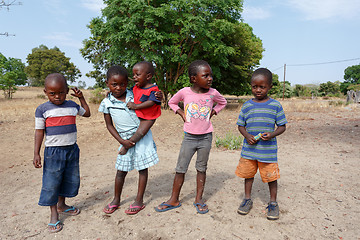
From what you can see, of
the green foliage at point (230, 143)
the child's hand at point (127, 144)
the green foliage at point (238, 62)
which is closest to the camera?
the child's hand at point (127, 144)

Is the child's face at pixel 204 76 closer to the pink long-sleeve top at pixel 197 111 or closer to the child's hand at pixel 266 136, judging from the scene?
the pink long-sleeve top at pixel 197 111

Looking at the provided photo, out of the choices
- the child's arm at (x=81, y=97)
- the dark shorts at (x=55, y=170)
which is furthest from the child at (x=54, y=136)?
the child's arm at (x=81, y=97)

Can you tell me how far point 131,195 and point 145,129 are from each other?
138cm

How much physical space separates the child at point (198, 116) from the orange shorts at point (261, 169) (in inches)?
19.1

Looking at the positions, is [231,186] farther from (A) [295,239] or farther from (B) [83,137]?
(B) [83,137]

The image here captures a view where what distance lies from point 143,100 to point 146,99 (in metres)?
0.04

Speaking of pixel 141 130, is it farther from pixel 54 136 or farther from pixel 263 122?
pixel 263 122

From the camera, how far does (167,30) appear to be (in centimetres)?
1438

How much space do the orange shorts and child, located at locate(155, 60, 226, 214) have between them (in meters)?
0.48

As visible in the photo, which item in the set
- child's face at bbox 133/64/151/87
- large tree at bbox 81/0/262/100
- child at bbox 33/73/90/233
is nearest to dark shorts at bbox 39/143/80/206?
child at bbox 33/73/90/233

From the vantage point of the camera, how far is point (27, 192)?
13.2 ft

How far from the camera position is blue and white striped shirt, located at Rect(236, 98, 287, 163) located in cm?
287

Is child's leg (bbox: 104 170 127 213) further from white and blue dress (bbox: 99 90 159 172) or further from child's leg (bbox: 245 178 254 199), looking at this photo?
child's leg (bbox: 245 178 254 199)

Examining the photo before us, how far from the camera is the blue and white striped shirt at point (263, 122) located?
287 cm
